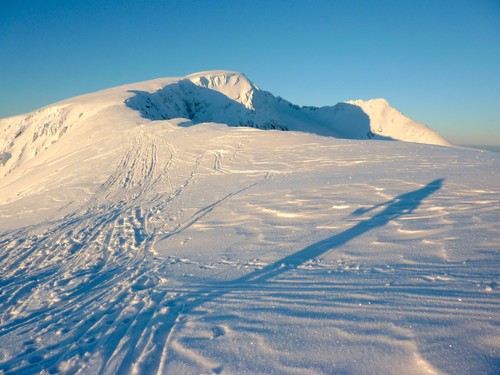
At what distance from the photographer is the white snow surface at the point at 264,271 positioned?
115 inches

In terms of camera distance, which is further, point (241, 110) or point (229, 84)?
point (229, 84)

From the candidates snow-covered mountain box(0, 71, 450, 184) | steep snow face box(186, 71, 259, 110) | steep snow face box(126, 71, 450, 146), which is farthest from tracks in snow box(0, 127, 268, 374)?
steep snow face box(186, 71, 259, 110)

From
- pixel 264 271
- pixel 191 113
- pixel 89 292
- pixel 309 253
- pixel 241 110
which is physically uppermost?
pixel 241 110

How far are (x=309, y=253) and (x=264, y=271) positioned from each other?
35.1 inches

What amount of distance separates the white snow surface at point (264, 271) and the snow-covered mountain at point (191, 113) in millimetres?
20046

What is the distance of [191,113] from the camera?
98375 mm

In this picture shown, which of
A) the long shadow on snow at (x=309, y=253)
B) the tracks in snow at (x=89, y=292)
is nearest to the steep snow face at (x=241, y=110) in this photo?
the tracks in snow at (x=89, y=292)

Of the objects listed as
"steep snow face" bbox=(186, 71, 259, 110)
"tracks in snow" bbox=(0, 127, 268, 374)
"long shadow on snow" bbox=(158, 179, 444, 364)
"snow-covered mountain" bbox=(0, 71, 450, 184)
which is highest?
"steep snow face" bbox=(186, 71, 259, 110)

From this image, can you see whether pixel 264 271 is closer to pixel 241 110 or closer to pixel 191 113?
pixel 191 113

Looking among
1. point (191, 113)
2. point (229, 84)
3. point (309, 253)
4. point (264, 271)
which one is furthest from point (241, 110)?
point (264, 271)

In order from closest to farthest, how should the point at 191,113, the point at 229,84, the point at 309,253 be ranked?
the point at 309,253
the point at 191,113
the point at 229,84

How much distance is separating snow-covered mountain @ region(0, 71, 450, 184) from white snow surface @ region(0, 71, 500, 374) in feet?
65.8

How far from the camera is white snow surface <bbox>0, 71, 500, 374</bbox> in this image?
9.61ft

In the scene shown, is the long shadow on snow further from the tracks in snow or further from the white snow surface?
the tracks in snow
